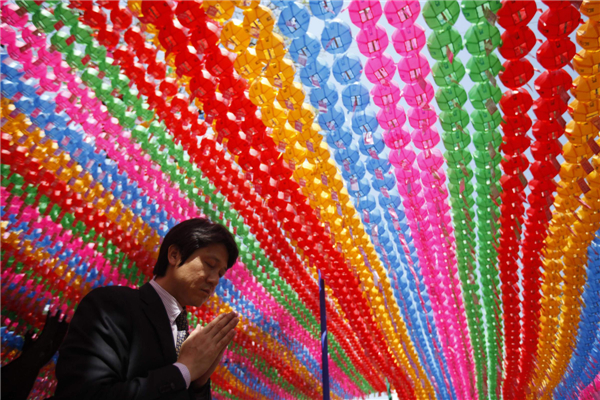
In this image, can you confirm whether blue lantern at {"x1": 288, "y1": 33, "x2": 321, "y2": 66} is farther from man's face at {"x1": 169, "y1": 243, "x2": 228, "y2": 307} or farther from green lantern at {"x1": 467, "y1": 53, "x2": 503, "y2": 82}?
man's face at {"x1": 169, "y1": 243, "x2": 228, "y2": 307}

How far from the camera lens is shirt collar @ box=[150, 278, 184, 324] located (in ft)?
4.25

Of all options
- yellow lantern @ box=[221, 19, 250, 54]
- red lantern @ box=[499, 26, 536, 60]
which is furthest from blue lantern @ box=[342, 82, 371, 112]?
red lantern @ box=[499, 26, 536, 60]

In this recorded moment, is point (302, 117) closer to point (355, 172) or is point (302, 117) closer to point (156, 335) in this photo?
point (355, 172)

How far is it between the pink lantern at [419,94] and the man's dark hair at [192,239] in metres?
1.71

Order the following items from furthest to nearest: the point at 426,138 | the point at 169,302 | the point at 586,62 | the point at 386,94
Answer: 1. the point at 426,138
2. the point at 386,94
3. the point at 586,62
4. the point at 169,302

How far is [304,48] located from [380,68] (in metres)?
0.47

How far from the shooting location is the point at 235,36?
2.40 meters

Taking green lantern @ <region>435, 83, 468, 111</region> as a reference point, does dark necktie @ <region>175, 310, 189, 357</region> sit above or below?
below

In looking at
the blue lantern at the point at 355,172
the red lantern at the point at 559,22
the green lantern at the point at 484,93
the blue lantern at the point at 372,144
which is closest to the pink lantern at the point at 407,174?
the blue lantern at the point at 355,172

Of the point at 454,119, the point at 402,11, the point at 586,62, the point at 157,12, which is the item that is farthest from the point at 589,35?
→ the point at 157,12

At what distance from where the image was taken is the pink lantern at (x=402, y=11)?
2.28 m

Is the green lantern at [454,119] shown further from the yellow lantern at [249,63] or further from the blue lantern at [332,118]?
the yellow lantern at [249,63]

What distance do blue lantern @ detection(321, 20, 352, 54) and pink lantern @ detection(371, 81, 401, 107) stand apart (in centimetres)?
44

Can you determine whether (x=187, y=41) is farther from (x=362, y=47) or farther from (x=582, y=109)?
(x=582, y=109)
